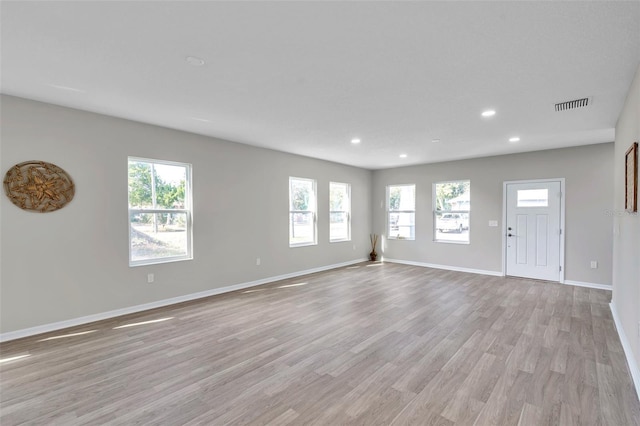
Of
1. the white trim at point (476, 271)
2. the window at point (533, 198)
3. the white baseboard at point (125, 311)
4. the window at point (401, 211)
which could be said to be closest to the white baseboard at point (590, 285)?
the white trim at point (476, 271)

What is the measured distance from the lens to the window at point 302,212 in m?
6.47

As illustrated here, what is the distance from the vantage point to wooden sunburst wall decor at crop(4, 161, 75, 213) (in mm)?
3266

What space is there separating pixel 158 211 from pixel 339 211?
4.33 meters

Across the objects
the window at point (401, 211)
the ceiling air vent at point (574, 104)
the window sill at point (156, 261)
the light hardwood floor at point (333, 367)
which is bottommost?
the light hardwood floor at point (333, 367)

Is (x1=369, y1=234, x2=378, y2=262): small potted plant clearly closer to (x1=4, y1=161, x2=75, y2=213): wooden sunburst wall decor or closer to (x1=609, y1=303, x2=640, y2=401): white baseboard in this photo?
(x1=609, y1=303, x2=640, y2=401): white baseboard

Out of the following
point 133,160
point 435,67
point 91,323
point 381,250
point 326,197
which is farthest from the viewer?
point 381,250

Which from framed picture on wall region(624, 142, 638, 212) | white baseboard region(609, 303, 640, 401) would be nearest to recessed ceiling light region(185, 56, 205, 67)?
framed picture on wall region(624, 142, 638, 212)

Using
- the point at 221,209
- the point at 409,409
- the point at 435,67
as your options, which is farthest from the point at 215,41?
the point at 221,209

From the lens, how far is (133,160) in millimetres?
4191

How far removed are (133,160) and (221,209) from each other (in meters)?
1.46

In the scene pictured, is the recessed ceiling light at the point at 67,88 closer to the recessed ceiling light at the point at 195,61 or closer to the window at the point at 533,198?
the recessed ceiling light at the point at 195,61

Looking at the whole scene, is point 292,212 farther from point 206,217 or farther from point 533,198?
point 533,198

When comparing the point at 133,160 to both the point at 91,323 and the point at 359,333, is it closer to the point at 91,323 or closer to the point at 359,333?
the point at 91,323

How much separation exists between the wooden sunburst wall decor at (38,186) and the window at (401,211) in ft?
22.1
